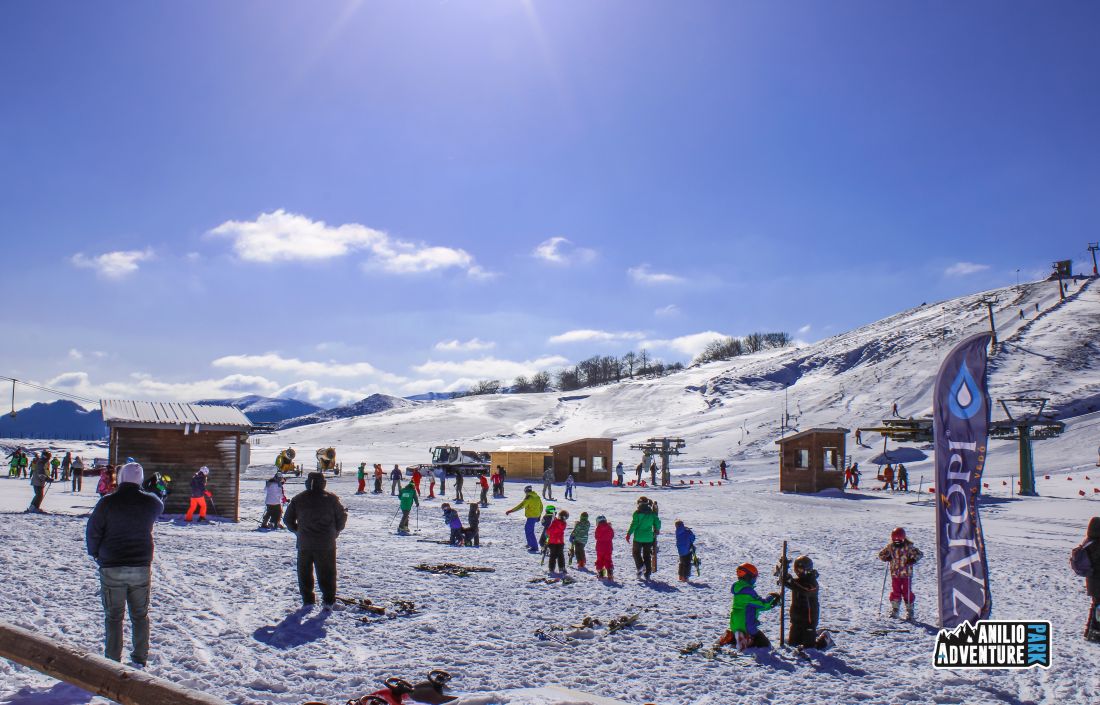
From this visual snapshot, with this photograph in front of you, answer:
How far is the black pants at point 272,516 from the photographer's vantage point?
55.6 feet

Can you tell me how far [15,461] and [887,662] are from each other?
4117cm

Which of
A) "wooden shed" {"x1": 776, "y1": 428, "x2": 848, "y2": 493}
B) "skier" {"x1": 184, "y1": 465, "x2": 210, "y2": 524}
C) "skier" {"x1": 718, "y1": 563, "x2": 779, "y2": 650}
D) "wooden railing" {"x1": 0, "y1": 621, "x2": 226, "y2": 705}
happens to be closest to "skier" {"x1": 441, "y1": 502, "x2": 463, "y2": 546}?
"skier" {"x1": 184, "y1": 465, "x2": 210, "y2": 524}

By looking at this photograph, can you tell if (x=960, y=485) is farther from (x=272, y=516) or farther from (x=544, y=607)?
(x=272, y=516)

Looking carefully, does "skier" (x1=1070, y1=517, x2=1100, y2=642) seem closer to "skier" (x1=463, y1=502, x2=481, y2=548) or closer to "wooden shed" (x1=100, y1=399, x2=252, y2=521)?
"skier" (x1=463, y1=502, x2=481, y2=548)

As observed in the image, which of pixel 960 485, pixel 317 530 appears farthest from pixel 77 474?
pixel 960 485

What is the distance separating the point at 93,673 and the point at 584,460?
42301mm

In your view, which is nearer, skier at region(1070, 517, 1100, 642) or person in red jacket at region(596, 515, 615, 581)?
skier at region(1070, 517, 1100, 642)

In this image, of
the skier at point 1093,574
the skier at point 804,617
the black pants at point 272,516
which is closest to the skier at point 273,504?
the black pants at point 272,516

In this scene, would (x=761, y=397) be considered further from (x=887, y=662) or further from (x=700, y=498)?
(x=887, y=662)

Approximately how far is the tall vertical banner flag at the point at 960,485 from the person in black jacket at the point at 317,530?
729 centimetres

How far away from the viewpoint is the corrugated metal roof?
18.7 metres

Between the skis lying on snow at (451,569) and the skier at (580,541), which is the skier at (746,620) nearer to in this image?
the skis lying on snow at (451,569)

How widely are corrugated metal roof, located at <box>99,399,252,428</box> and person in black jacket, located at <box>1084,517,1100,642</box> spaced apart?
59.9ft

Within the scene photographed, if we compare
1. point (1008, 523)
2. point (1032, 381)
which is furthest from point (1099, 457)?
point (1032, 381)
